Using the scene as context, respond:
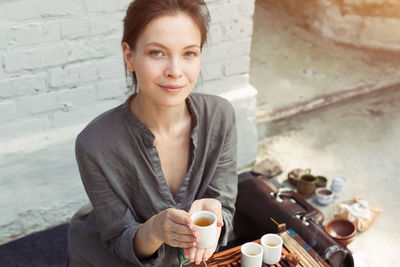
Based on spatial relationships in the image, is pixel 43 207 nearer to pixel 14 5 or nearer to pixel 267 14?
pixel 14 5

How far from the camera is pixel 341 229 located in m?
2.98

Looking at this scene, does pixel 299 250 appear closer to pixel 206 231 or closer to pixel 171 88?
pixel 206 231

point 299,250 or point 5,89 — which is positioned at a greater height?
point 5,89

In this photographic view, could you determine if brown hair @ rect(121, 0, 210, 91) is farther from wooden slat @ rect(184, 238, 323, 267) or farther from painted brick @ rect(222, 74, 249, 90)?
painted brick @ rect(222, 74, 249, 90)

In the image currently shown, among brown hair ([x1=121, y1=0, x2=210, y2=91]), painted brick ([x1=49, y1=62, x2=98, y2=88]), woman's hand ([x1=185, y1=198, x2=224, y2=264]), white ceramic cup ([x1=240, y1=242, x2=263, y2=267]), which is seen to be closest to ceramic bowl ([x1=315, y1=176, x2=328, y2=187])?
white ceramic cup ([x1=240, y1=242, x2=263, y2=267])

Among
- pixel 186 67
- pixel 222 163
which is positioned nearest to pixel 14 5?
pixel 186 67

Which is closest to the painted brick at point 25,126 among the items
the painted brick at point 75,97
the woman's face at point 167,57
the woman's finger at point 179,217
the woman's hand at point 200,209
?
the painted brick at point 75,97

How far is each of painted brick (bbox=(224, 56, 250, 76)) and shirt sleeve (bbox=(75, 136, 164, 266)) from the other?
1668 millimetres

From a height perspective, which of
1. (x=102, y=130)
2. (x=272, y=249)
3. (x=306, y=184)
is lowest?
(x=306, y=184)

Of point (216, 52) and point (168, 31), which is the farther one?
point (216, 52)

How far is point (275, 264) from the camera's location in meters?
1.93

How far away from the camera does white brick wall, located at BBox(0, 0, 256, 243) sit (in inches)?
98.8

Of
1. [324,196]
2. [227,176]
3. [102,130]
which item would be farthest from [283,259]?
[324,196]

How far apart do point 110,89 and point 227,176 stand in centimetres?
116
